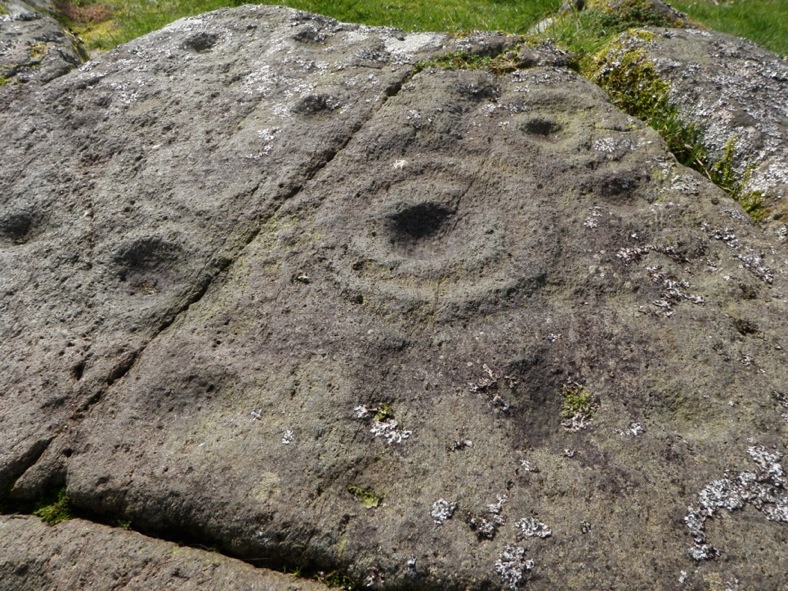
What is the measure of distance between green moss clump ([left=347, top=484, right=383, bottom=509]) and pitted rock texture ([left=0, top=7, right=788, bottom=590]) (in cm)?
1

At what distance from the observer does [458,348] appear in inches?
95.2

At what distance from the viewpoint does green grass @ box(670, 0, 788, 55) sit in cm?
655

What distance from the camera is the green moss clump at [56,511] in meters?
2.21

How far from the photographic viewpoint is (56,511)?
2.23 m

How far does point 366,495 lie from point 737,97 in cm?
281

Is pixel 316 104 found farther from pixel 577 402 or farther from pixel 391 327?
pixel 577 402

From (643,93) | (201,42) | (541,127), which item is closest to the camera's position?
(541,127)

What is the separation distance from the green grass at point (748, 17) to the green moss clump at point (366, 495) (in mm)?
5789

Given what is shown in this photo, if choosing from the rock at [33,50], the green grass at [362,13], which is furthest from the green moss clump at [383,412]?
the green grass at [362,13]

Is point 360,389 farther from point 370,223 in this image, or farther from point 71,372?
point 71,372

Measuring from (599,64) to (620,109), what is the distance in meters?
0.50

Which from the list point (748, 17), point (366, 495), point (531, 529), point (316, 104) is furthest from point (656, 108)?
point (748, 17)

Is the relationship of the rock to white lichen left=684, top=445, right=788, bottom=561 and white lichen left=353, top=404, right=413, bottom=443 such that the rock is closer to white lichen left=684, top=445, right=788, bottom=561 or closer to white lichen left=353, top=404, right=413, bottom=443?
white lichen left=353, top=404, right=413, bottom=443

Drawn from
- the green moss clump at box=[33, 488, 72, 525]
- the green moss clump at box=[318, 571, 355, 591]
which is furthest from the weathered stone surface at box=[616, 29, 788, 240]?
the green moss clump at box=[33, 488, 72, 525]
